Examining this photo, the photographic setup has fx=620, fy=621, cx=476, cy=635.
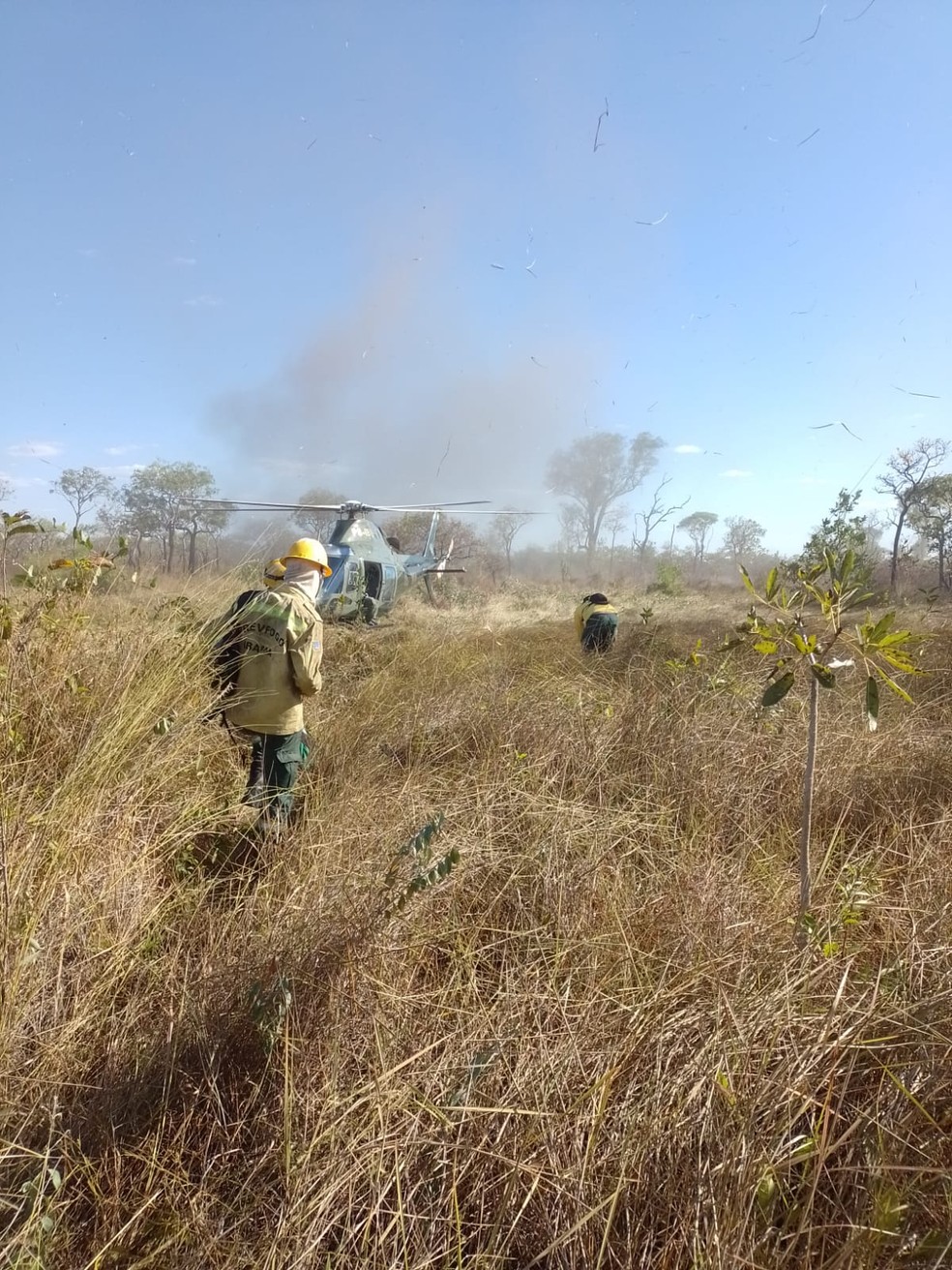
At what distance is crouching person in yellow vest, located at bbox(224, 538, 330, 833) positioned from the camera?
9.84 ft

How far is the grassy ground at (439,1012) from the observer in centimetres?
117

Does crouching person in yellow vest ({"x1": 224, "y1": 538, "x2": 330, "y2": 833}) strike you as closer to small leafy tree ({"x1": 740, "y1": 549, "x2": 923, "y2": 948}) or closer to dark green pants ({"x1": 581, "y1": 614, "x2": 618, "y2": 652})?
small leafy tree ({"x1": 740, "y1": 549, "x2": 923, "y2": 948})

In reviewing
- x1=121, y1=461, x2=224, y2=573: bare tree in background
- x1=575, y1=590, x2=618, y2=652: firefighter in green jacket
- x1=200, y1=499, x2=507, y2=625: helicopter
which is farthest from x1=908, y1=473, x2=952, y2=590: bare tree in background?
x1=121, y1=461, x2=224, y2=573: bare tree in background

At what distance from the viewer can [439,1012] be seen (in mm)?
1647

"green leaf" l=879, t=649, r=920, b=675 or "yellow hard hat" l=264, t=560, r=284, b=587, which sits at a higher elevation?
"yellow hard hat" l=264, t=560, r=284, b=587

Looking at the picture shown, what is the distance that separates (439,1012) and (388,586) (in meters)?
11.2

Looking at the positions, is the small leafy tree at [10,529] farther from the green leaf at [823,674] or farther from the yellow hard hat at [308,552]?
the green leaf at [823,674]

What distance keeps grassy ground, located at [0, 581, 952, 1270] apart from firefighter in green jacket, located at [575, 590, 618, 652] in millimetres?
3417

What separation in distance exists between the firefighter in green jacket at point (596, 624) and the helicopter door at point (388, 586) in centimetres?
639

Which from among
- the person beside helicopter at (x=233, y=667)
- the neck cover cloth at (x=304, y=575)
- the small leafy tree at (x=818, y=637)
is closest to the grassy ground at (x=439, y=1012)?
the person beside helicopter at (x=233, y=667)

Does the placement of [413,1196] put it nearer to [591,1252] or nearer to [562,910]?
[591,1252]

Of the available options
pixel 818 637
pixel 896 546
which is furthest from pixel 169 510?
pixel 896 546

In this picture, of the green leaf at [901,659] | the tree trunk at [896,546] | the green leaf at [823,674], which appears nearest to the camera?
the green leaf at [901,659]

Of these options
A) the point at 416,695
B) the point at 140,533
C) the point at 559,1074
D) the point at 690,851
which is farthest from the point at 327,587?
the point at 559,1074
